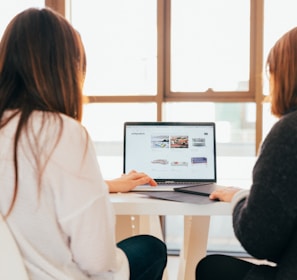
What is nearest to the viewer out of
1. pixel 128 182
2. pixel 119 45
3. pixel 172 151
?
pixel 128 182

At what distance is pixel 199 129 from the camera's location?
205 cm

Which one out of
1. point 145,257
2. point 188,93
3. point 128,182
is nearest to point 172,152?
point 128,182

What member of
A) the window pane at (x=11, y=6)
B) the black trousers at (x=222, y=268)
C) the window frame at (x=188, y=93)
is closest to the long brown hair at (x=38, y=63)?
the black trousers at (x=222, y=268)

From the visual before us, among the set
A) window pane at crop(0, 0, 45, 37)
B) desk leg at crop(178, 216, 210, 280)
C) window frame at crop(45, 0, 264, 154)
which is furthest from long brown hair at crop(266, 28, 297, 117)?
window pane at crop(0, 0, 45, 37)

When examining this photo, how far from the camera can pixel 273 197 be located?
1.09 m

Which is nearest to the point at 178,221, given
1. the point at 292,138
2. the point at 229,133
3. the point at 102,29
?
the point at 229,133

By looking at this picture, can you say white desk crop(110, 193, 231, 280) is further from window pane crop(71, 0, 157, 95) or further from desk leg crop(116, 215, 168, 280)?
window pane crop(71, 0, 157, 95)

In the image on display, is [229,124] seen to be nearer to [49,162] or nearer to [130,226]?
[130,226]

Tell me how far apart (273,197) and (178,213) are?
51 cm

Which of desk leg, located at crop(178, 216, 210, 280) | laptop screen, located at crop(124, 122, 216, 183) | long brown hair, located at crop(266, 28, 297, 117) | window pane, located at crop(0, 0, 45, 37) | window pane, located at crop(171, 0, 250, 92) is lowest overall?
desk leg, located at crop(178, 216, 210, 280)

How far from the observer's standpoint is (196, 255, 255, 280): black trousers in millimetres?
1341

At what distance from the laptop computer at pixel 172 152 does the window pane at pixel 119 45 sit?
1.24 m

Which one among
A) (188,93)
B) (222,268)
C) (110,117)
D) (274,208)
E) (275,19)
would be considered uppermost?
(275,19)

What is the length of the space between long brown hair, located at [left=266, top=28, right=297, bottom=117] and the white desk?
0.40 meters
